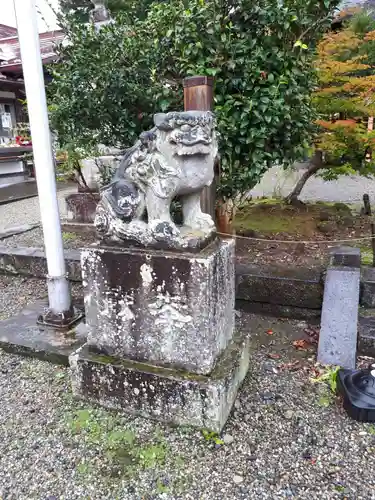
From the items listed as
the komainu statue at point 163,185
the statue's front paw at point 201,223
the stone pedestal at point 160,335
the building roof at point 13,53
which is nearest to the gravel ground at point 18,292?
the stone pedestal at point 160,335

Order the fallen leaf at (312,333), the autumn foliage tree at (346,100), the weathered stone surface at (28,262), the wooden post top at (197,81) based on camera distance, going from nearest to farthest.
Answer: the wooden post top at (197,81) < the fallen leaf at (312,333) < the weathered stone surface at (28,262) < the autumn foliage tree at (346,100)

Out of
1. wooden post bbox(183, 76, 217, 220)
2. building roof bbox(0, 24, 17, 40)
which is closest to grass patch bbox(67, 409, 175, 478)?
wooden post bbox(183, 76, 217, 220)

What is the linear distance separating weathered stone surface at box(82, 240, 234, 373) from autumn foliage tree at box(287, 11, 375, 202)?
3416 mm

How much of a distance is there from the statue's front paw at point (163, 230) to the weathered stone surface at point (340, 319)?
1.53 metres

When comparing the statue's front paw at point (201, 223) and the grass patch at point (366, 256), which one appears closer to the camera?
the statue's front paw at point (201, 223)

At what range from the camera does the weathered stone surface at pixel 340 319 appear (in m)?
2.91

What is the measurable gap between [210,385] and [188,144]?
4.39 feet

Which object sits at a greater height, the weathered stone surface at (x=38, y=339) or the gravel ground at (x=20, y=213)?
the gravel ground at (x=20, y=213)

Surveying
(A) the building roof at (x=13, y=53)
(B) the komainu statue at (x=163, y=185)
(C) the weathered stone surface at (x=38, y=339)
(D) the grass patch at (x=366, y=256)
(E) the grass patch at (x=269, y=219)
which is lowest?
(C) the weathered stone surface at (x=38, y=339)

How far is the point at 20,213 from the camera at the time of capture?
30.1 feet

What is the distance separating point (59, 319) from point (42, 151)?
141 centimetres

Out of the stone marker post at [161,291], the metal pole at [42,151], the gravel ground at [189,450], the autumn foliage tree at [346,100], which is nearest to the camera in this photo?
the gravel ground at [189,450]

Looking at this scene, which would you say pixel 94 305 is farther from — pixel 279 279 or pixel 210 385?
pixel 279 279

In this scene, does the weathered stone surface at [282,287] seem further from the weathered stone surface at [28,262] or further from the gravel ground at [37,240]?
the gravel ground at [37,240]
